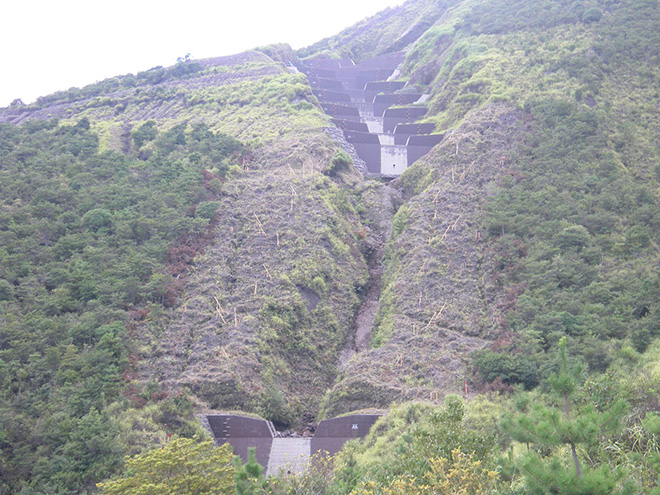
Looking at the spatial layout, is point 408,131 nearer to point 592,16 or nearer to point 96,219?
point 592,16

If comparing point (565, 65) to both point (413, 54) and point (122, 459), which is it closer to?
point (413, 54)

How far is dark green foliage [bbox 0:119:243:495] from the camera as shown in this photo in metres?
15.7

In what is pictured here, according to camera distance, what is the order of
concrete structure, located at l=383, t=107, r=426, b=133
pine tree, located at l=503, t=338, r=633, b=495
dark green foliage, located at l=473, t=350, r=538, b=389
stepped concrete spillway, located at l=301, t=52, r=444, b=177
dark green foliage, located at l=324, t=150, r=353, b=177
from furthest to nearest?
concrete structure, located at l=383, t=107, r=426, b=133 → stepped concrete spillway, located at l=301, t=52, r=444, b=177 → dark green foliage, located at l=324, t=150, r=353, b=177 → dark green foliage, located at l=473, t=350, r=538, b=389 → pine tree, located at l=503, t=338, r=633, b=495

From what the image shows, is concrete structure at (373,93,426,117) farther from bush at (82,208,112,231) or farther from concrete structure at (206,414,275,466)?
concrete structure at (206,414,275,466)

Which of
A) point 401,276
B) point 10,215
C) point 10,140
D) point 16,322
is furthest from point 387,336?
point 10,140

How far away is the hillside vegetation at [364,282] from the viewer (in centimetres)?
1164

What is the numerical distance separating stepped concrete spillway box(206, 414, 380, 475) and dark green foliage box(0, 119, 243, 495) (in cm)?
151

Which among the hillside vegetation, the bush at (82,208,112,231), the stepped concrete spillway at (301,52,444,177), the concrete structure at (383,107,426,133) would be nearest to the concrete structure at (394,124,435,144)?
the stepped concrete spillway at (301,52,444,177)

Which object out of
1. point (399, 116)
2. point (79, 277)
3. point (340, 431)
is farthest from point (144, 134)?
point (340, 431)

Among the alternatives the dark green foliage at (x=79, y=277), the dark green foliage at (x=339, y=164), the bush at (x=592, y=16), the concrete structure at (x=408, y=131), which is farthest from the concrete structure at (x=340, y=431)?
the bush at (x=592, y=16)

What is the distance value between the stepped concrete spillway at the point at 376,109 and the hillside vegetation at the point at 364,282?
8.19 feet

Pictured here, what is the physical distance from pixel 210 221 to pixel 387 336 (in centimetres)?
1036

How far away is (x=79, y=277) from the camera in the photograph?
21.8m

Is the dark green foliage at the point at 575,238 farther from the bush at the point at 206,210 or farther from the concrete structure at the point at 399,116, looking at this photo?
the concrete structure at the point at 399,116
